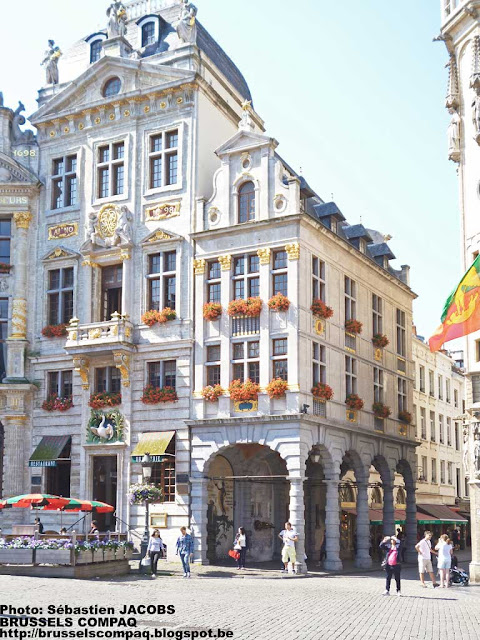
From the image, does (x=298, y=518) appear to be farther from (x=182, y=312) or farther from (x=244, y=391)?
(x=182, y=312)

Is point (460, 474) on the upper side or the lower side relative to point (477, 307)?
lower

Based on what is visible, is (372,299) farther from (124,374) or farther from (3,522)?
(3,522)

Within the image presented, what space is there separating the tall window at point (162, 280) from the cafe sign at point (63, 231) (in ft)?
14.1

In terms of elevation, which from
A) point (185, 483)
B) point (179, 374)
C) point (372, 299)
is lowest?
point (185, 483)

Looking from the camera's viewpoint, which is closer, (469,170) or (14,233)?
(469,170)

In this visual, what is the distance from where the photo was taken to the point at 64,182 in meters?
42.2

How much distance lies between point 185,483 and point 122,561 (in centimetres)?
530

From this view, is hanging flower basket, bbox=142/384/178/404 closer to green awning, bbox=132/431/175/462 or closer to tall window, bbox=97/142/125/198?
green awning, bbox=132/431/175/462

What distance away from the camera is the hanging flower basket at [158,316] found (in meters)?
37.8

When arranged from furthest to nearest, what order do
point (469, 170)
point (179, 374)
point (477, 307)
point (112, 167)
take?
point (112, 167) → point (179, 374) → point (469, 170) → point (477, 307)

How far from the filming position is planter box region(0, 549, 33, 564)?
29406 millimetres

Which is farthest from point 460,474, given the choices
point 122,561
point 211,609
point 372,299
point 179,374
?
point 211,609

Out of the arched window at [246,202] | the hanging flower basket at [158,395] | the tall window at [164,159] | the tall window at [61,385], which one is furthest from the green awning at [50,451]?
the arched window at [246,202]

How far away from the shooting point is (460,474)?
65375mm
